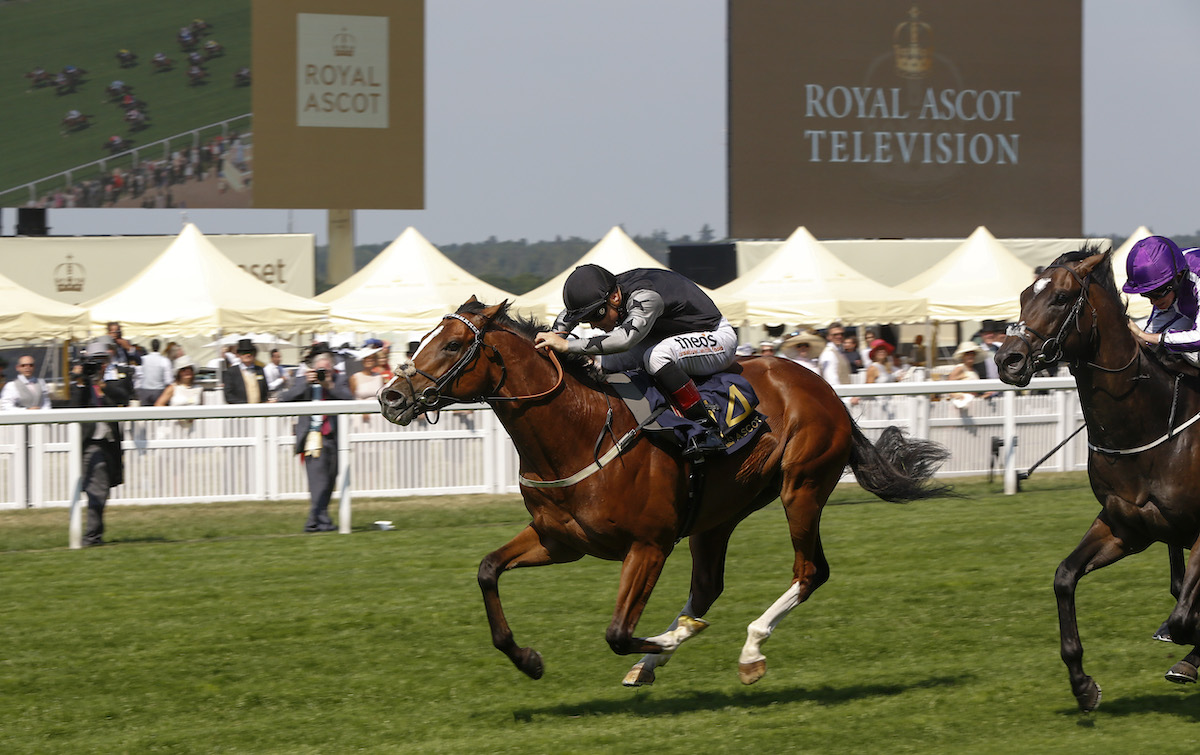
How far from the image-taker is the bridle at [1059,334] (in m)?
5.06

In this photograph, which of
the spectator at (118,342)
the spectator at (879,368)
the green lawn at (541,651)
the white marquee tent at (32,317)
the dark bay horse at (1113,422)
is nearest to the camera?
the green lawn at (541,651)

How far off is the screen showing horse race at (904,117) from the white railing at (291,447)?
751 inches

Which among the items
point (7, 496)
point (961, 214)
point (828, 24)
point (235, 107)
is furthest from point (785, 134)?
point (7, 496)

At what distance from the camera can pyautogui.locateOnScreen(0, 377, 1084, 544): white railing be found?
9.58 meters

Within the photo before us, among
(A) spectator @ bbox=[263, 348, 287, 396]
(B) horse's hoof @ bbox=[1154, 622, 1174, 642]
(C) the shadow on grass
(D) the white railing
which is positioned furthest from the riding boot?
(A) spectator @ bbox=[263, 348, 287, 396]

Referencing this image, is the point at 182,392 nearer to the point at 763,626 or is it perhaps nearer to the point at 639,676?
the point at 639,676

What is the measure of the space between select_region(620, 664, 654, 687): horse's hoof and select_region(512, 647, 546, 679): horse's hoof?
0.41 m

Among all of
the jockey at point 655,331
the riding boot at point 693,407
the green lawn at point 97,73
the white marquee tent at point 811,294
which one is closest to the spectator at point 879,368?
the white marquee tent at point 811,294

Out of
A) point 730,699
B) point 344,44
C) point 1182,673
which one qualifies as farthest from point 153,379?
point 344,44

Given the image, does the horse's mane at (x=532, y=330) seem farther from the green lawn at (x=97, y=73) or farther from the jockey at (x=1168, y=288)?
the green lawn at (x=97, y=73)

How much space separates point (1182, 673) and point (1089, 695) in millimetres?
346

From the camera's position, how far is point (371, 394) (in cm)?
1175

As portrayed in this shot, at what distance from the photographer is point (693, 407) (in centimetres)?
548

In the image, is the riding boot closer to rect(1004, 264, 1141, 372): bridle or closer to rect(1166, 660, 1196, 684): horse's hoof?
rect(1004, 264, 1141, 372): bridle
